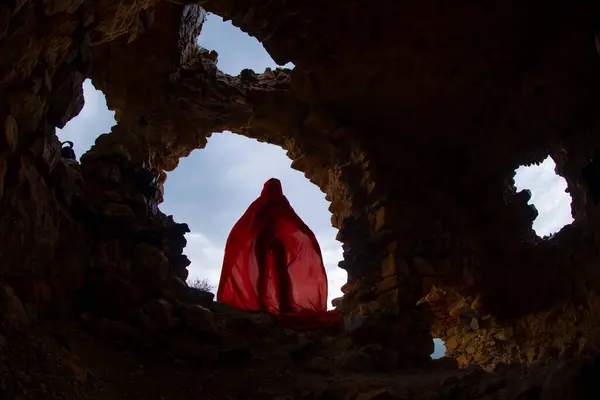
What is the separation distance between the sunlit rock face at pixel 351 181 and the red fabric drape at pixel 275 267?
1.00 feet

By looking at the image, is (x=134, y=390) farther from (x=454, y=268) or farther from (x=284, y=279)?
(x=454, y=268)

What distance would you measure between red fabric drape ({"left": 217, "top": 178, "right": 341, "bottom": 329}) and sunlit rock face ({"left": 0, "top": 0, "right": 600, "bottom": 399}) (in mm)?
305

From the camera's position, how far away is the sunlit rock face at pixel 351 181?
2.74m

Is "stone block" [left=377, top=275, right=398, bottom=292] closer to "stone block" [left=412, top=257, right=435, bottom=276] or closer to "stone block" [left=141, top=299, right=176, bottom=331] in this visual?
"stone block" [left=412, top=257, right=435, bottom=276]

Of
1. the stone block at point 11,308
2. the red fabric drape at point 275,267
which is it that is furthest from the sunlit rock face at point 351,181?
the red fabric drape at point 275,267

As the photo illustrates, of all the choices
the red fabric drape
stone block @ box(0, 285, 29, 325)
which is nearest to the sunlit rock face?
stone block @ box(0, 285, 29, 325)

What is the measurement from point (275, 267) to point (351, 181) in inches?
44.7

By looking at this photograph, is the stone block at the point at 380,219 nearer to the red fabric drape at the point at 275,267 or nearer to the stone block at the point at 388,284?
the stone block at the point at 388,284

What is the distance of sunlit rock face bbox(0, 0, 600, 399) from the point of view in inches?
108

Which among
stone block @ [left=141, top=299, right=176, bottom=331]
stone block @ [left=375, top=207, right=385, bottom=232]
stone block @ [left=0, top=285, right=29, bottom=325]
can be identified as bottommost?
stone block @ [left=0, top=285, right=29, bottom=325]

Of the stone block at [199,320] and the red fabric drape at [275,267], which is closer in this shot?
the stone block at [199,320]

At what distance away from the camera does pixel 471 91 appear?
483 centimetres

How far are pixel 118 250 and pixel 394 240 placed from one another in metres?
2.38

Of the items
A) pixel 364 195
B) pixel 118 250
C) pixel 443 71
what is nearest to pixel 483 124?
pixel 443 71
